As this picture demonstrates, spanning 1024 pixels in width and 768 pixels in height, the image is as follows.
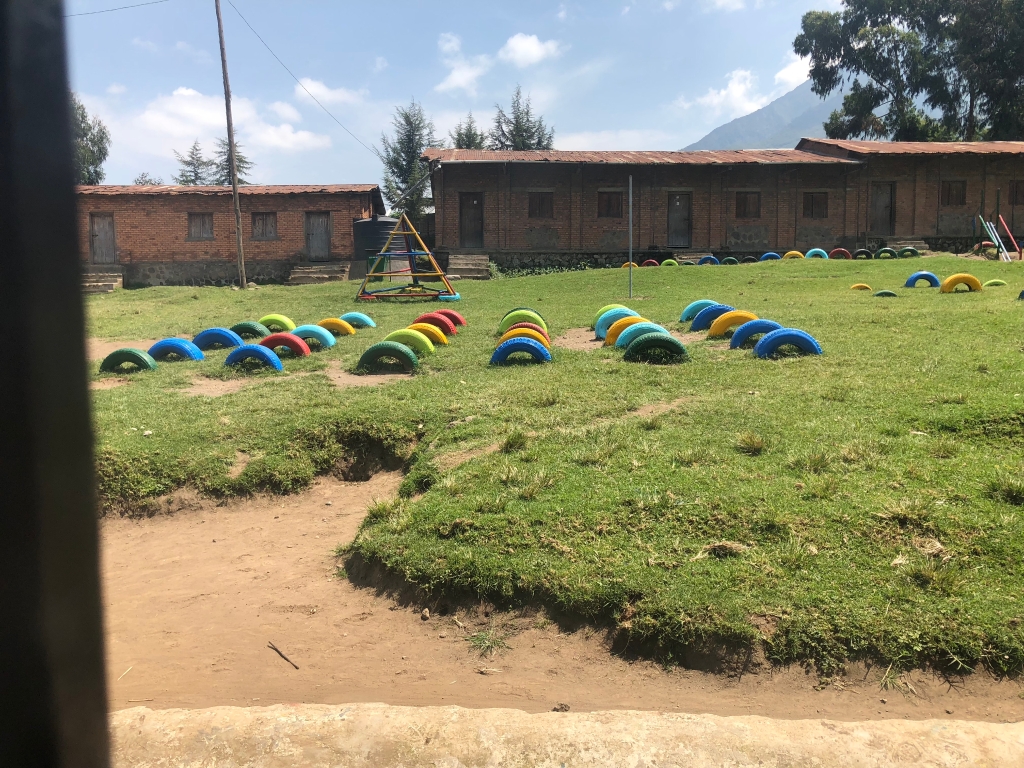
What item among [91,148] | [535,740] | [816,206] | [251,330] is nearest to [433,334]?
[251,330]

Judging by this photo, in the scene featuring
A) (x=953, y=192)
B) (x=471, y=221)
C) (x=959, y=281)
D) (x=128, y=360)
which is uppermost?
A: (x=953, y=192)

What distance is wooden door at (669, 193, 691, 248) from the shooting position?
29.0 meters

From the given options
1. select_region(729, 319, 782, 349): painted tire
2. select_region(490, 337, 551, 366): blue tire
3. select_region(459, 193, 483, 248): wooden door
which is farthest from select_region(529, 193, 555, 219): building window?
select_region(490, 337, 551, 366): blue tire

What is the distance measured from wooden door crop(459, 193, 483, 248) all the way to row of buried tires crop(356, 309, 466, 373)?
54.5ft

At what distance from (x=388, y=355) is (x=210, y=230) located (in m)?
22.1

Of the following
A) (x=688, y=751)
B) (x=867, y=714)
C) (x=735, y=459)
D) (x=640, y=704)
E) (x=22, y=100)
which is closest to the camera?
(x=688, y=751)

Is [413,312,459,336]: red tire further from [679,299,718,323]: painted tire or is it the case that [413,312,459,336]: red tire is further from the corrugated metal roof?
the corrugated metal roof

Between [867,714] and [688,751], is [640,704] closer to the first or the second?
[688,751]

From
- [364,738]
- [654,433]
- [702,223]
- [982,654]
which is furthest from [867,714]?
[702,223]

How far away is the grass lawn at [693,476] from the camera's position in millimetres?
3453

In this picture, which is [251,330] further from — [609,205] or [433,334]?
[609,205]

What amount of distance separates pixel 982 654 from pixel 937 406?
3110 millimetres

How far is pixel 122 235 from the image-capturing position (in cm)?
2770

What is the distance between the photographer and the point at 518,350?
29.6ft
